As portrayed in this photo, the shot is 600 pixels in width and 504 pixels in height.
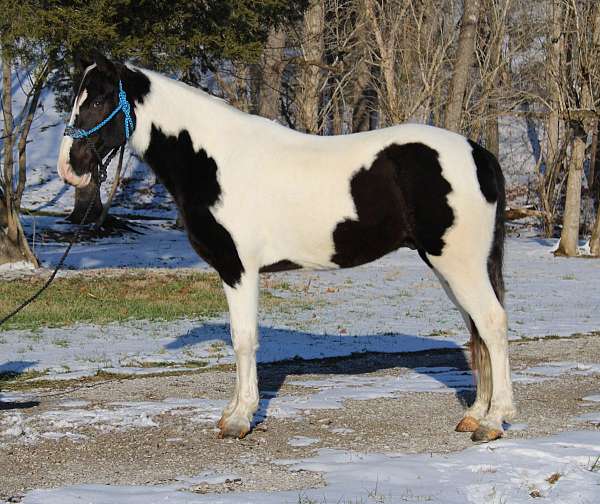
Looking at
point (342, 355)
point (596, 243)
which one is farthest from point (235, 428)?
point (596, 243)

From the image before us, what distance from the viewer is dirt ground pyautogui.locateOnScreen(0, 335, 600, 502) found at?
17.9 ft

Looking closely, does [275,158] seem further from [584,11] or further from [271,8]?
[584,11]

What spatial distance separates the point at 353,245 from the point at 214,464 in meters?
1.74

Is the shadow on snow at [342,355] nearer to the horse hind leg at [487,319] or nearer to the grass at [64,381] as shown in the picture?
the grass at [64,381]

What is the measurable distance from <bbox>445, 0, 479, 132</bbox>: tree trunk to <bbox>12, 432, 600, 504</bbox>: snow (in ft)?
73.8

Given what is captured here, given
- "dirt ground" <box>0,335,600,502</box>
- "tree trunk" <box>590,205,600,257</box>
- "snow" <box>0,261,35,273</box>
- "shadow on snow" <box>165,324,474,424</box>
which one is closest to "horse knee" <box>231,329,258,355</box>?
"dirt ground" <box>0,335,600,502</box>

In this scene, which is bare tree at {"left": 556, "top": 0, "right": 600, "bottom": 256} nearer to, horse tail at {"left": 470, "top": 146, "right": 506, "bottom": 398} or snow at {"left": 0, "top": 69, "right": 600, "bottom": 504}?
snow at {"left": 0, "top": 69, "right": 600, "bottom": 504}

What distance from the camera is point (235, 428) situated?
245 inches

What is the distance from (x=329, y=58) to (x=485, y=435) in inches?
1259

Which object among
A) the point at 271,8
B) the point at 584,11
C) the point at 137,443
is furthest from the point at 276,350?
the point at 584,11

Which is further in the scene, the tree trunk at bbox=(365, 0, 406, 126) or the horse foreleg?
the tree trunk at bbox=(365, 0, 406, 126)

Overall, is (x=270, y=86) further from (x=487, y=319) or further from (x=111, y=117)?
(x=487, y=319)

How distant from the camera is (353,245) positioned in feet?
20.6

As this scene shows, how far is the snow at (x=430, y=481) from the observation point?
489 cm
